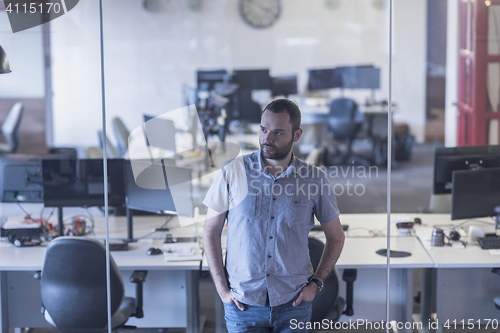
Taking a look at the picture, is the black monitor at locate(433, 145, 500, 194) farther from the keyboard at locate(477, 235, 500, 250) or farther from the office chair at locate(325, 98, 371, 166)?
the office chair at locate(325, 98, 371, 166)

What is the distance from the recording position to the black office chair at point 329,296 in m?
2.89

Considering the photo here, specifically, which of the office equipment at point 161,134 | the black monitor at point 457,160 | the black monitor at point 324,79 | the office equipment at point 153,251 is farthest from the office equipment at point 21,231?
the black monitor at point 324,79

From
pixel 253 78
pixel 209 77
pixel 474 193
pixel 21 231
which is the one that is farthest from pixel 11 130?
pixel 474 193

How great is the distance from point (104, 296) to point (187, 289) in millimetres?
554

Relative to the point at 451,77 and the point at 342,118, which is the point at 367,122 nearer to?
the point at 342,118

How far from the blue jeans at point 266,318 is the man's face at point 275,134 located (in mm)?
597

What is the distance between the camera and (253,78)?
28.5ft

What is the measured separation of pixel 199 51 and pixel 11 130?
3.56 m

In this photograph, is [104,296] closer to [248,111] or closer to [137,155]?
[137,155]

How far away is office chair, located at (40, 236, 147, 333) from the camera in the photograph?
117 inches

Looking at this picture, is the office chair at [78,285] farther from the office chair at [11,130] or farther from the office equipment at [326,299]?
the office chair at [11,130]

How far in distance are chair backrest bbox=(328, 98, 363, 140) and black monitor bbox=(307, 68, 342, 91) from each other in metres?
0.80

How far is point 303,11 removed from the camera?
33.0 feet

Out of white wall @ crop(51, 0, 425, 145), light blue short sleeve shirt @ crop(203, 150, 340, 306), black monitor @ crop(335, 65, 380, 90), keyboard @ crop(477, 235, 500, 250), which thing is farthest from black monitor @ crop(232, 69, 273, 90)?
light blue short sleeve shirt @ crop(203, 150, 340, 306)
